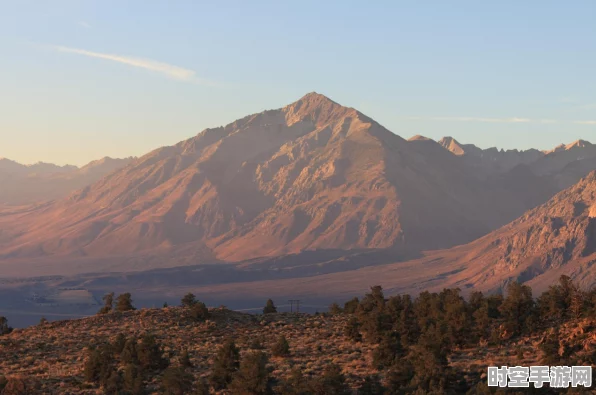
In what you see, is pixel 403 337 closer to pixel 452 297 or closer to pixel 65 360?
pixel 452 297

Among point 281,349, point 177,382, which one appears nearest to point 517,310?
point 281,349

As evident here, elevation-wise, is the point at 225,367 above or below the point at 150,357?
below

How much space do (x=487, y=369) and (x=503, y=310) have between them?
52.1 feet

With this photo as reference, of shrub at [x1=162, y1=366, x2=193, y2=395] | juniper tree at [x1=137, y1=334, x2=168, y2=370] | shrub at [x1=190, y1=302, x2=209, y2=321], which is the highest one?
shrub at [x1=190, y1=302, x2=209, y2=321]

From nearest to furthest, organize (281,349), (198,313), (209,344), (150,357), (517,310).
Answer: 1. (150,357)
2. (281,349)
3. (517,310)
4. (209,344)
5. (198,313)

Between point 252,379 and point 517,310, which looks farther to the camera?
point 517,310

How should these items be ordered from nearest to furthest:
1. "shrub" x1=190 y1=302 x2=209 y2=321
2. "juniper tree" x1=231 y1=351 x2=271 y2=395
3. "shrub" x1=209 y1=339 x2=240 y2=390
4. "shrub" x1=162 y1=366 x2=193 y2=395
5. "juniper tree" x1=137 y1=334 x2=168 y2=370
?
"juniper tree" x1=231 y1=351 x2=271 y2=395 → "shrub" x1=162 y1=366 x2=193 y2=395 → "shrub" x1=209 y1=339 x2=240 y2=390 → "juniper tree" x1=137 y1=334 x2=168 y2=370 → "shrub" x1=190 y1=302 x2=209 y2=321

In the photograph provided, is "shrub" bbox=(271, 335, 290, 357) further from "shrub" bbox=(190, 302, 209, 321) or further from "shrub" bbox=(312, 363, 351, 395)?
"shrub" bbox=(190, 302, 209, 321)

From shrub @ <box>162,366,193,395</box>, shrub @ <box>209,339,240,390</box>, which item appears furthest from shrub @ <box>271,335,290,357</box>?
shrub @ <box>162,366,193,395</box>

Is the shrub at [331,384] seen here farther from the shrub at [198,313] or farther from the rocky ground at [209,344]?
the shrub at [198,313]

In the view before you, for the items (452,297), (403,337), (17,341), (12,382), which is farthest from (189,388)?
(452,297)

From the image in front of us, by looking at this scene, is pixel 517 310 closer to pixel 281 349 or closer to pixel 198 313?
pixel 281 349

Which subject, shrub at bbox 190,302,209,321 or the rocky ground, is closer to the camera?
the rocky ground

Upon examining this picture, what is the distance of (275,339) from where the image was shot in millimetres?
78188
